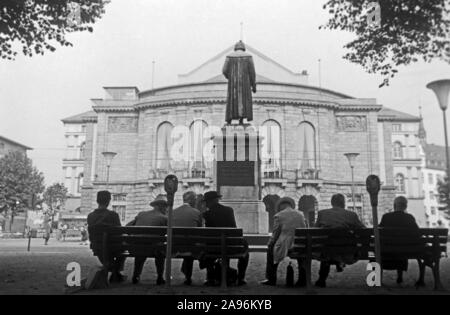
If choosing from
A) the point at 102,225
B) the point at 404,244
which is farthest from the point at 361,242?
the point at 102,225

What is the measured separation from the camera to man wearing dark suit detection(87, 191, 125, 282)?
5895mm

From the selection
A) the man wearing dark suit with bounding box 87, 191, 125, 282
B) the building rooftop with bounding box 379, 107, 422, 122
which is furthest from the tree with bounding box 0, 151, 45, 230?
the building rooftop with bounding box 379, 107, 422, 122

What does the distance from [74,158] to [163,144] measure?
49.3 ft

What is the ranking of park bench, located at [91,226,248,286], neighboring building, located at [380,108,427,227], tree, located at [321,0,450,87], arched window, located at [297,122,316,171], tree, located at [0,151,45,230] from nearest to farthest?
park bench, located at [91,226,248,286] → tree, located at [321,0,450,87] → tree, located at [0,151,45,230] → arched window, located at [297,122,316,171] → neighboring building, located at [380,108,427,227]

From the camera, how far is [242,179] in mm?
10562

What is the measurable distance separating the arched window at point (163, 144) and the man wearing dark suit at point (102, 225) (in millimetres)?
31102

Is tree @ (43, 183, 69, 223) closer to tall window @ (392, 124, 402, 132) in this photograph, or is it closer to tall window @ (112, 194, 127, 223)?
tall window @ (112, 194, 127, 223)

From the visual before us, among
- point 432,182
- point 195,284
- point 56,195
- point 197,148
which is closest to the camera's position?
point 195,284

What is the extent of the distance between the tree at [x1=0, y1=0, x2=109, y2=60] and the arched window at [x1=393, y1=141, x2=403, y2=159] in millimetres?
41565

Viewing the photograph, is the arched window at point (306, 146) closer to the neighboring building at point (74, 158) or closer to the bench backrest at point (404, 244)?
the neighboring building at point (74, 158)

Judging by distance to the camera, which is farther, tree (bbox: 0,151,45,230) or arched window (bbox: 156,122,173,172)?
arched window (bbox: 156,122,173,172)

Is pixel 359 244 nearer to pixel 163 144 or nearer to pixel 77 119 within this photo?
pixel 163 144
